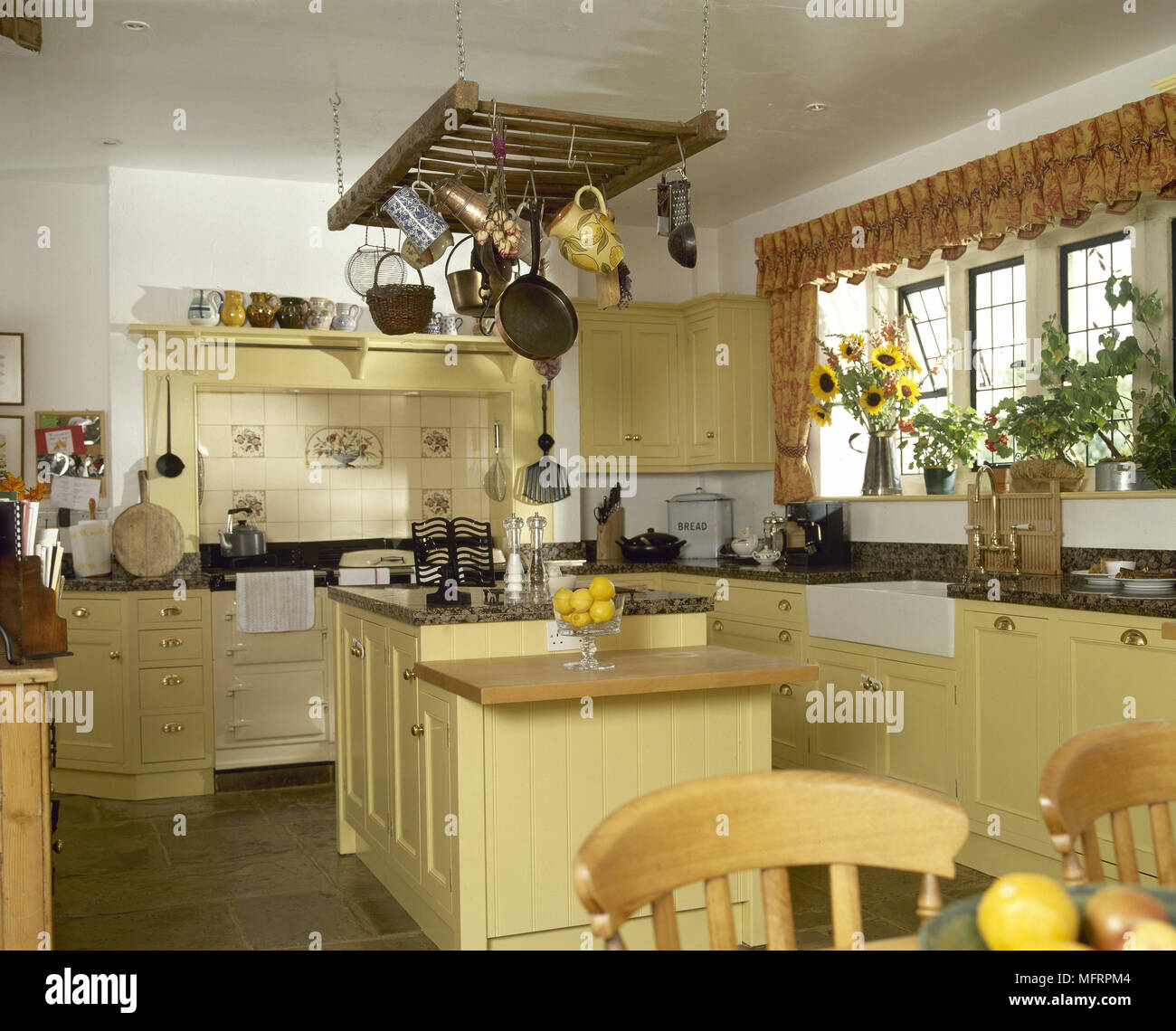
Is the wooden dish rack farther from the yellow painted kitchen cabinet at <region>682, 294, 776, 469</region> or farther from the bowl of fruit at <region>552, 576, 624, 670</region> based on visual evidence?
the bowl of fruit at <region>552, 576, 624, 670</region>

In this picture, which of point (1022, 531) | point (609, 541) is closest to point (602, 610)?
point (1022, 531)

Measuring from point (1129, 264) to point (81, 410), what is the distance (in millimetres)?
4577

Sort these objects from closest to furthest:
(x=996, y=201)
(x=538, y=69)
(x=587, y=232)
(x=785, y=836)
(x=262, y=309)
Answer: (x=785, y=836) < (x=587, y=232) < (x=538, y=69) < (x=996, y=201) < (x=262, y=309)

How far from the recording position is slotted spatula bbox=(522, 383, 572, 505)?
19.1ft

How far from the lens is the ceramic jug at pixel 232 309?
5.20 m

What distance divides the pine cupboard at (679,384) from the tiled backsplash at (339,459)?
2.18ft

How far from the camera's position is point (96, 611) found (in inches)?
192

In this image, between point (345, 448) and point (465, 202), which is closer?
point (465, 202)

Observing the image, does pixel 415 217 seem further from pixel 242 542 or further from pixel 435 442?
pixel 435 442

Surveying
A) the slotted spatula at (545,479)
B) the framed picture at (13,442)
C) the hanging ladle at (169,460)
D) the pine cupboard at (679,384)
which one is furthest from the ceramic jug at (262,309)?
the pine cupboard at (679,384)

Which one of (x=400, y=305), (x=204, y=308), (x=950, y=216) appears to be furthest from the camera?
(x=204, y=308)

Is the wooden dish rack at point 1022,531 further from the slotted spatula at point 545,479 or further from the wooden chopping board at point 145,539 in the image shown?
the wooden chopping board at point 145,539

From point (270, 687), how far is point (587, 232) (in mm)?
2875
